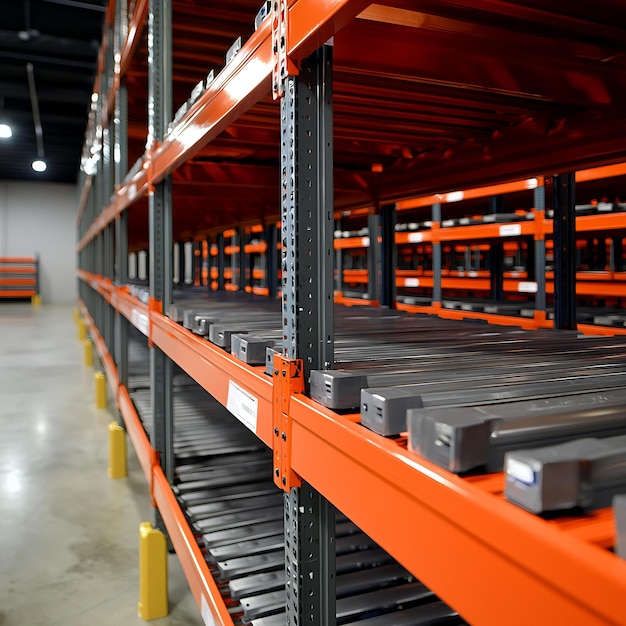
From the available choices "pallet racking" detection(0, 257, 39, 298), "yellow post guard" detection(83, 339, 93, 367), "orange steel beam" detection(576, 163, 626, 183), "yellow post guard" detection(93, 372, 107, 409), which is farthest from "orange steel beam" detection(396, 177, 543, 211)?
"pallet racking" detection(0, 257, 39, 298)

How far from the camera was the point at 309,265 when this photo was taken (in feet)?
3.94

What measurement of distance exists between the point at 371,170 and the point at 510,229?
132 cm

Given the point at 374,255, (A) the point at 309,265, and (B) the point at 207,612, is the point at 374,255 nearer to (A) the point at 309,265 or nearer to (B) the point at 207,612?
(B) the point at 207,612

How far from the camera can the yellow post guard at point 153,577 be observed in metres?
2.49

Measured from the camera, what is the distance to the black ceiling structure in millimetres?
8688

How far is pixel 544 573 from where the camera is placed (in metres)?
0.58

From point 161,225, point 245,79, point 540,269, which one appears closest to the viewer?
point 245,79

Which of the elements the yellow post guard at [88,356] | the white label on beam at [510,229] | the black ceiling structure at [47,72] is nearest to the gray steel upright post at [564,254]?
the white label on beam at [510,229]

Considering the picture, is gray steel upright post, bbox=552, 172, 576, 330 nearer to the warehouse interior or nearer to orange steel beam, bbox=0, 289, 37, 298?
the warehouse interior

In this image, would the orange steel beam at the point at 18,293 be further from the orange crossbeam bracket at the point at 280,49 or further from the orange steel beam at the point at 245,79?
the orange crossbeam bracket at the point at 280,49

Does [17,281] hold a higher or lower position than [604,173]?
lower

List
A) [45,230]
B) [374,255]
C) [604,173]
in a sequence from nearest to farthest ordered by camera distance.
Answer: [604,173], [374,255], [45,230]

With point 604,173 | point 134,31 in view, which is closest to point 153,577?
point 134,31

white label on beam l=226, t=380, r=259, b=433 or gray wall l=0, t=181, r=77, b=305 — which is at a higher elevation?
gray wall l=0, t=181, r=77, b=305
